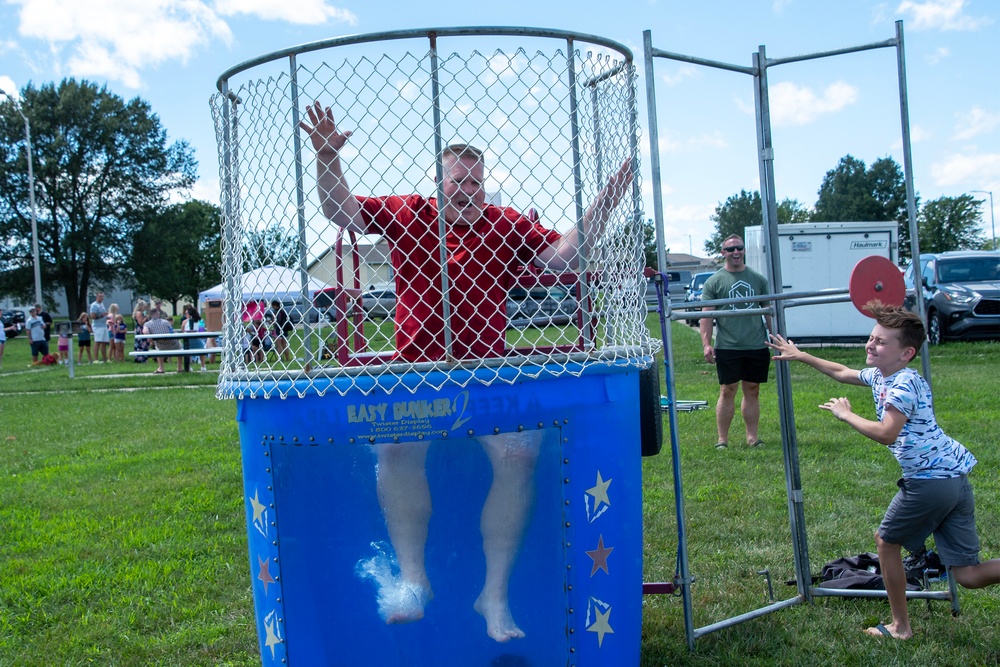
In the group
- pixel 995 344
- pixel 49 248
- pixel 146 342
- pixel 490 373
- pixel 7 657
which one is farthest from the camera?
pixel 49 248

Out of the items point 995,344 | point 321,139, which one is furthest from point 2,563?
point 995,344

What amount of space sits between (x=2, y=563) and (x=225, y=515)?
145 cm

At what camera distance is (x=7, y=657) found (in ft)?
13.4

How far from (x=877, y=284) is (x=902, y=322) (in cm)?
20

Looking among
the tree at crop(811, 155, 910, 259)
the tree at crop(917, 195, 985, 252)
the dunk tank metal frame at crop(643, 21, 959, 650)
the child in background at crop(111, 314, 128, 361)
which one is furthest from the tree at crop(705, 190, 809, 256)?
the dunk tank metal frame at crop(643, 21, 959, 650)

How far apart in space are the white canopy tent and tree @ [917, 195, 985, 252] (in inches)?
2347

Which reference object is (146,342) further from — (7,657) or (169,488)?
(7,657)

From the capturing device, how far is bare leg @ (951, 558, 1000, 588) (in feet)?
12.7

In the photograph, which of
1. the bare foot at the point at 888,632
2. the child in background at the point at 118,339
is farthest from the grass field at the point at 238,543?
the child in background at the point at 118,339

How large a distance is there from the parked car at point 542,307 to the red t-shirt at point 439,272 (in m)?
0.10

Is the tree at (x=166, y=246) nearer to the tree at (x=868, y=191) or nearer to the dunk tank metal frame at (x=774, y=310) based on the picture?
the tree at (x=868, y=191)

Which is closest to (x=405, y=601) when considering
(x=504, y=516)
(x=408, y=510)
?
(x=408, y=510)

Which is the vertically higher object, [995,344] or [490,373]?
[490,373]

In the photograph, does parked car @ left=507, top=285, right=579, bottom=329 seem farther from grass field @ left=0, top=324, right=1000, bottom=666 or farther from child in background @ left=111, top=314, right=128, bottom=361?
child in background @ left=111, top=314, right=128, bottom=361
